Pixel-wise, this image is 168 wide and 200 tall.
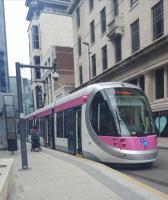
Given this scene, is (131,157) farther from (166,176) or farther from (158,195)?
(158,195)

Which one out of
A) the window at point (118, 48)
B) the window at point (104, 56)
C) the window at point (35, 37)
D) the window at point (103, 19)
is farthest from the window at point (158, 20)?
the window at point (35, 37)

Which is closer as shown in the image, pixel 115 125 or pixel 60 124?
pixel 115 125

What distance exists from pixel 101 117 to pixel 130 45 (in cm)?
1650

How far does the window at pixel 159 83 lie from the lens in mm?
22250

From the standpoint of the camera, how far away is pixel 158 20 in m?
22.3

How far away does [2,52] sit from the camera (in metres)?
67.9

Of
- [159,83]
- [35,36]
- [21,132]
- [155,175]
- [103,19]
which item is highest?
[35,36]

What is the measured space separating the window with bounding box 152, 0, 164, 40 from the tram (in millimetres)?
11813

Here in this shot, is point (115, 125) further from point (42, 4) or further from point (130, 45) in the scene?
point (42, 4)

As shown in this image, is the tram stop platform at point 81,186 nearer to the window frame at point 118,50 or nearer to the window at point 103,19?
the window frame at point 118,50

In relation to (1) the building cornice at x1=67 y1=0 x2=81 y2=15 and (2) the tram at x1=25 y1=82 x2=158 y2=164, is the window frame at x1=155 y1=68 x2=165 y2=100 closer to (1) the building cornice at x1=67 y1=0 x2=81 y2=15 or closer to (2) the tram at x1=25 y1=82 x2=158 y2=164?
(2) the tram at x1=25 y1=82 x2=158 y2=164

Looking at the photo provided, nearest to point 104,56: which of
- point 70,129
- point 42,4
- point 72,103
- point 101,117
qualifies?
point 72,103

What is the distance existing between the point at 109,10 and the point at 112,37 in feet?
9.44

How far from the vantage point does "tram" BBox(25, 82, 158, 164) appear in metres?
10.1
